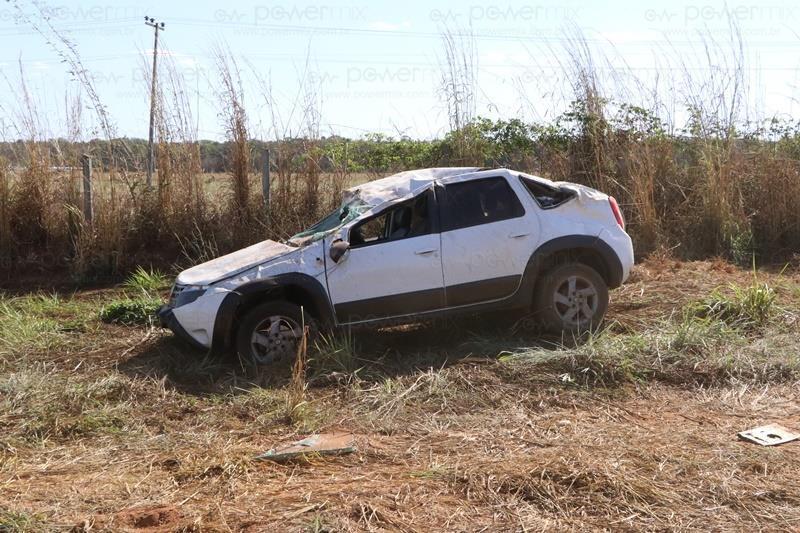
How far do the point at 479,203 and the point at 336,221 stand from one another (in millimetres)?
1368

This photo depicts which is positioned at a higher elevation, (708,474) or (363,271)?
(363,271)

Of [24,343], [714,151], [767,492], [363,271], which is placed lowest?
[767,492]

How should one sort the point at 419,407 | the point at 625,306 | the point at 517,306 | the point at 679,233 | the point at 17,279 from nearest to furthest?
1. the point at 419,407
2. the point at 517,306
3. the point at 625,306
4. the point at 17,279
5. the point at 679,233

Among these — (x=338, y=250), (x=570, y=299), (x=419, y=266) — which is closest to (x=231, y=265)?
(x=338, y=250)

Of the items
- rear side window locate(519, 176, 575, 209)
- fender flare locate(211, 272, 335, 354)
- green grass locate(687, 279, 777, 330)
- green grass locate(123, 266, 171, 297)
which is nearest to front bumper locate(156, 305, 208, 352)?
fender flare locate(211, 272, 335, 354)

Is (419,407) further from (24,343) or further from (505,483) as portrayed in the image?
(24,343)

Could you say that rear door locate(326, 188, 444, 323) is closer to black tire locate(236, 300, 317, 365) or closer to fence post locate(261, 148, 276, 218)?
black tire locate(236, 300, 317, 365)

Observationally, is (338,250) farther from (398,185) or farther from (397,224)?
(398,185)

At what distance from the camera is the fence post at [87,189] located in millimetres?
11570

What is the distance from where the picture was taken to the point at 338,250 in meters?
7.26

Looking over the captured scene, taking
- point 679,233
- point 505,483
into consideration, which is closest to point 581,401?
point 505,483

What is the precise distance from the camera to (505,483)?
4.76 m

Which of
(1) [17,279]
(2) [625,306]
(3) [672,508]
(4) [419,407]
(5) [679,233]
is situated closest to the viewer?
(3) [672,508]

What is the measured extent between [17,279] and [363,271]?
6140 millimetres
